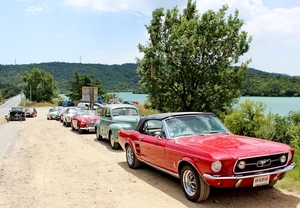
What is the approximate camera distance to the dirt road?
5.18 metres

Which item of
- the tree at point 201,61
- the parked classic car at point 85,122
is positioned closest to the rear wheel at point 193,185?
the parked classic car at point 85,122

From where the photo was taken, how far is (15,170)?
790 cm

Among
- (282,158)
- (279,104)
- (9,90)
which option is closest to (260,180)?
(282,158)

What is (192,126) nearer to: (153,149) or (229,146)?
(153,149)

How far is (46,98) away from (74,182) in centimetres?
10348

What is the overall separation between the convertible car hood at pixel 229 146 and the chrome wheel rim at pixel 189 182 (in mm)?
516

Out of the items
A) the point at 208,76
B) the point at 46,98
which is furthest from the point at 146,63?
the point at 46,98

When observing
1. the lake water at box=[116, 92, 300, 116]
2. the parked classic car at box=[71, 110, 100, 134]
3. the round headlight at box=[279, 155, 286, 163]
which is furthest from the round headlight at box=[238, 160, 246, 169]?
the lake water at box=[116, 92, 300, 116]

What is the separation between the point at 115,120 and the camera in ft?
38.7

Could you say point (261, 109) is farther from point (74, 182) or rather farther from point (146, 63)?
point (74, 182)

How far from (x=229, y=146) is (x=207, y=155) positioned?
0.58 m

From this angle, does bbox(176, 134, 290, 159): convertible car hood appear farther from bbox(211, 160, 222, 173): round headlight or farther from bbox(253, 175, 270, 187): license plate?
bbox(253, 175, 270, 187): license plate

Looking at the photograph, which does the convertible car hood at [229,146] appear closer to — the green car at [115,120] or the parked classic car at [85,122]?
the green car at [115,120]

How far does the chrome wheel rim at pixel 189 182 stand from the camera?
17.0ft
